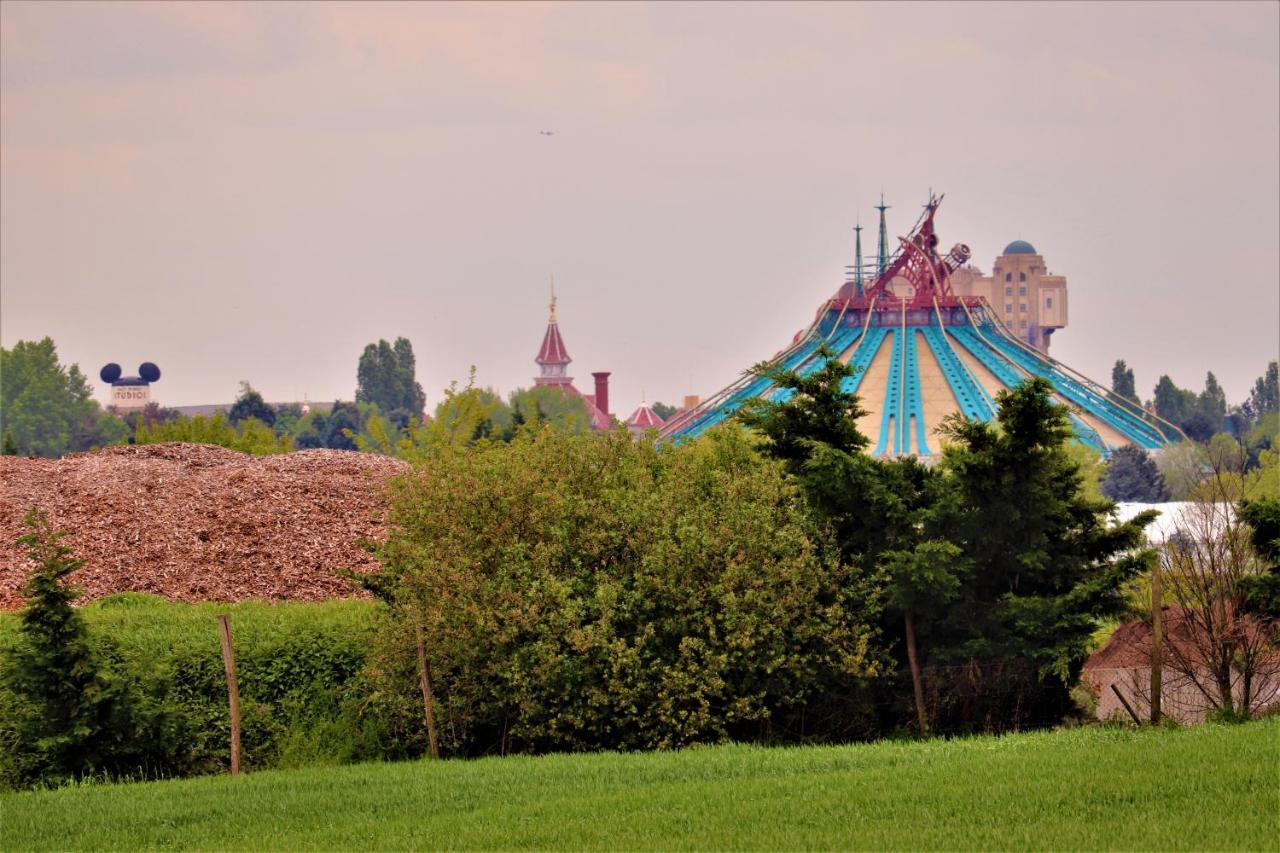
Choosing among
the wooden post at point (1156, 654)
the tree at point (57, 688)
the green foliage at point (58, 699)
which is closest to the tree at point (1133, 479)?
the wooden post at point (1156, 654)

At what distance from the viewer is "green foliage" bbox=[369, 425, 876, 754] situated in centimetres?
2417

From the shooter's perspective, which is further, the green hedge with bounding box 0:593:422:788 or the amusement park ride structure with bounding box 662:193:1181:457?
the amusement park ride structure with bounding box 662:193:1181:457

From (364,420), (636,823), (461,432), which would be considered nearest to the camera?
(636,823)

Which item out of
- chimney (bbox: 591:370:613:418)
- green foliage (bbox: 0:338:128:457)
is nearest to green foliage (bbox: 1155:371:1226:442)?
chimney (bbox: 591:370:613:418)

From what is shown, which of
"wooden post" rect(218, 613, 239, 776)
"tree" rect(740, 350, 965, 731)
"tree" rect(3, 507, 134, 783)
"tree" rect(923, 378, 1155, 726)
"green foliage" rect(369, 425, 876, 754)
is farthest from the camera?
"tree" rect(923, 378, 1155, 726)

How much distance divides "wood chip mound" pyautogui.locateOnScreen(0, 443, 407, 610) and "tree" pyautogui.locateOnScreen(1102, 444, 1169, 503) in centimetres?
7266

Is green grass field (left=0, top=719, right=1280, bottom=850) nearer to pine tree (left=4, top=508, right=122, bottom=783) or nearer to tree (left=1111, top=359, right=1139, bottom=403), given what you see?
pine tree (left=4, top=508, right=122, bottom=783)

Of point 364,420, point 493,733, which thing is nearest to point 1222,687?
point 493,733

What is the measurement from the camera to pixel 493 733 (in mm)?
25156

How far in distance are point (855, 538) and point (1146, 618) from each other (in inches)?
151

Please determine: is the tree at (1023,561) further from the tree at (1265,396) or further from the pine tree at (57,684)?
the tree at (1265,396)

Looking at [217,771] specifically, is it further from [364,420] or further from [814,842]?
[364,420]

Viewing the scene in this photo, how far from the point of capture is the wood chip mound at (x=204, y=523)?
28.8m

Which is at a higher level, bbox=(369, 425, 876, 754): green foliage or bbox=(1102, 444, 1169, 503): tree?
bbox=(1102, 444, 1169, 503): tree
